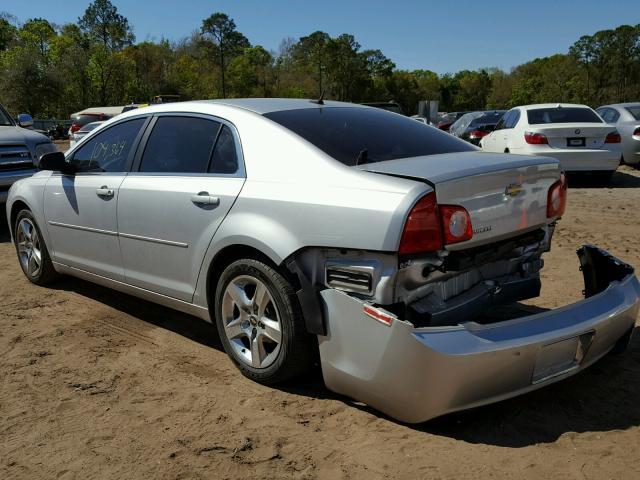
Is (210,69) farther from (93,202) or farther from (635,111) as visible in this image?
(93,202)

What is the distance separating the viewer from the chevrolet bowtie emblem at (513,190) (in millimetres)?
2996

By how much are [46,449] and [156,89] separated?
230 feet

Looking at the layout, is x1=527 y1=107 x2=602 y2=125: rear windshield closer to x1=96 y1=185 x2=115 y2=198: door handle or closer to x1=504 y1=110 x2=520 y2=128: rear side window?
x1=504 y1=110 x2=520 y2=128: rear side window

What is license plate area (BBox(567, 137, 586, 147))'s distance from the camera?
35.3 ft

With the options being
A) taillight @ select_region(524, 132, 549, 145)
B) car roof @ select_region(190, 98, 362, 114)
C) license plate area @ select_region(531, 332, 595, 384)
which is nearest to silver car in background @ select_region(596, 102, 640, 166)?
taillight @ select_region(524, 132, 549, 145)

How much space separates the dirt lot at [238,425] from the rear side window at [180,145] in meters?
1.22

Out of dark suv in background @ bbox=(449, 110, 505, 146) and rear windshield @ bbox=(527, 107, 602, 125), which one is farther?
dark suv in background @ bbox=(449, 110, 505, 146)

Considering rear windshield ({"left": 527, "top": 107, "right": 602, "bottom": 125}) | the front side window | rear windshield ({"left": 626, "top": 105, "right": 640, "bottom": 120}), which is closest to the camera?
the front side window

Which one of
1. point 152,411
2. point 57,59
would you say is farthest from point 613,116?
point 57,59

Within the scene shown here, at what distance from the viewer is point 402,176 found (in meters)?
2.84

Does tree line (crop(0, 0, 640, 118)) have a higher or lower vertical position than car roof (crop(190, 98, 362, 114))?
higher

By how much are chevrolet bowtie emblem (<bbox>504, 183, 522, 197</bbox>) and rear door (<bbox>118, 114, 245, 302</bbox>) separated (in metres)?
1.44

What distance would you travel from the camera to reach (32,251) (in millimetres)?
5480

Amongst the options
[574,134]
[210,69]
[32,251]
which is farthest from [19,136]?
[210,69]
